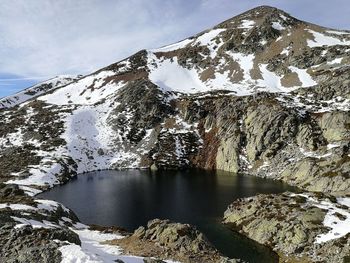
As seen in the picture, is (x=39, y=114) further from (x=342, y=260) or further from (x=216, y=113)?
(x=342, y=260)

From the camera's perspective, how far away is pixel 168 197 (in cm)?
8838

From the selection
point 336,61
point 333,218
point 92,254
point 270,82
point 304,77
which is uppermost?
point 336,61

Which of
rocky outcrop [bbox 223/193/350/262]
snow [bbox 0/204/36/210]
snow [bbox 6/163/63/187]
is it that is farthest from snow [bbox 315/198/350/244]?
snow [bbox 6/163/63/187]

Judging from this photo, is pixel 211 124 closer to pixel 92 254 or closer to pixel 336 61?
pixel 336 61

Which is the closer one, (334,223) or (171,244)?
(171,244)

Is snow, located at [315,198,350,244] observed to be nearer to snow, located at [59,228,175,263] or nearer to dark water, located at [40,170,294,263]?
dark water, located at [40,170,294,263]

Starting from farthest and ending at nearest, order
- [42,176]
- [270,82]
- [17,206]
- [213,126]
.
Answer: [270,82]
[213,126]
[42,176]
[17,206]

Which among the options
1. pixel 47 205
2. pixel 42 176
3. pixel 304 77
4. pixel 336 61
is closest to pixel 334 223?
pixel 47 205

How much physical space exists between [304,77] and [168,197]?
111 m

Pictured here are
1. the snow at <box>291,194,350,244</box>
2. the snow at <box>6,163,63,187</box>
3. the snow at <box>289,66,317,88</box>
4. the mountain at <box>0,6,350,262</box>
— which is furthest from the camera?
the snow at <box>289,66,317,88</box>

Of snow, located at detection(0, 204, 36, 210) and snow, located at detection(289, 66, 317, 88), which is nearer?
snow, located at detection(0, 204, 36, 210)

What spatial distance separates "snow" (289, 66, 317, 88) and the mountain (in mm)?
495

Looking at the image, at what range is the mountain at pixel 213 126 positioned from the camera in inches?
4562

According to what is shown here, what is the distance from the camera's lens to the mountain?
11588cm
